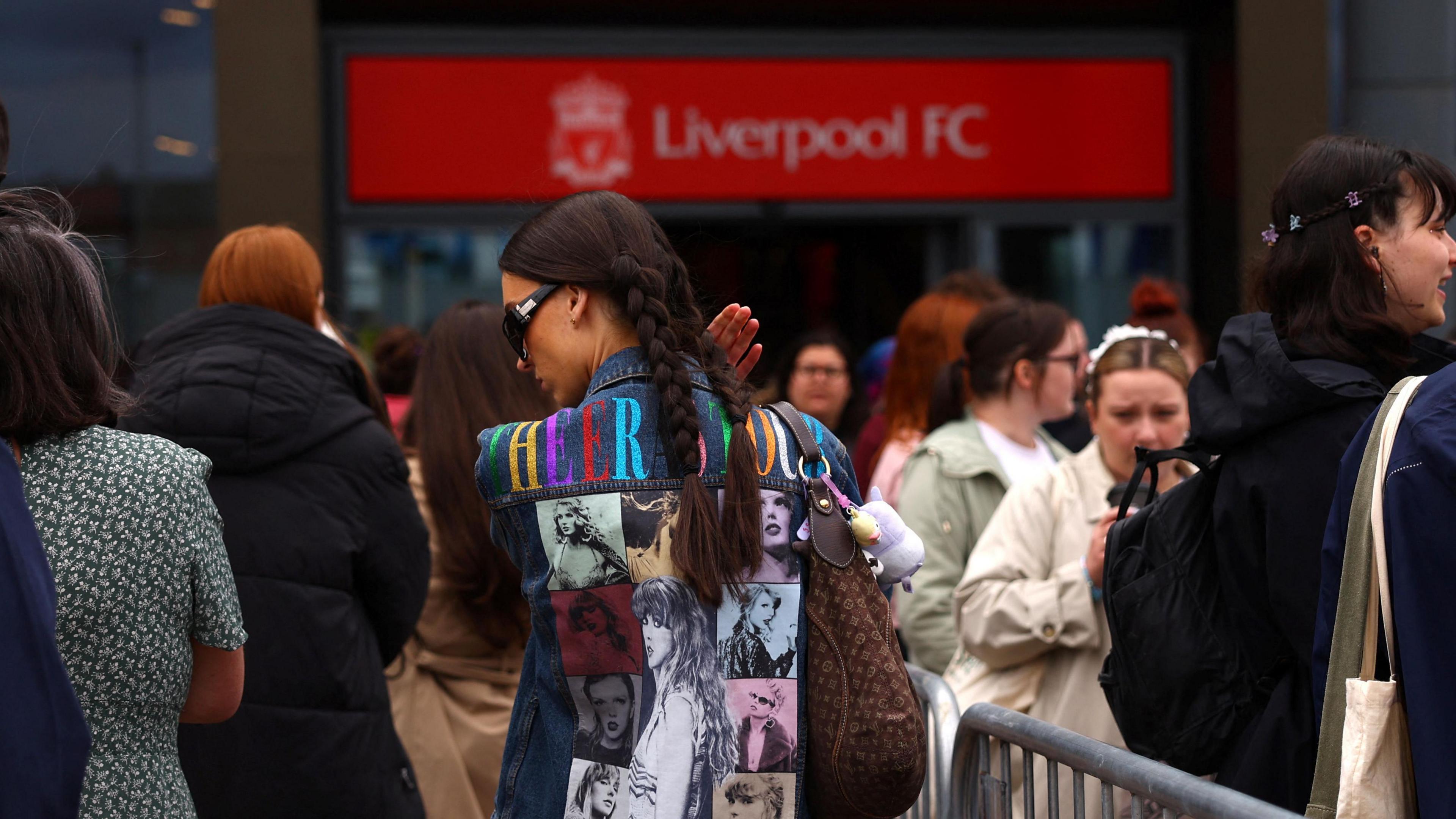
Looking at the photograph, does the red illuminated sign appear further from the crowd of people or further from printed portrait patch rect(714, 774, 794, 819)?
printed portrait patch rect(714, 774, 794, 819)

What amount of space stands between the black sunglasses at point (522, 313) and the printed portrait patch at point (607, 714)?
57 cm

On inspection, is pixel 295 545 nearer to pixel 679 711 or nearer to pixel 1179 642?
pixel 679 711

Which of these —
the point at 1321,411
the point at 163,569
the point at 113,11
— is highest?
the point at 113,11

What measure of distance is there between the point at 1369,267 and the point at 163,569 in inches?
83.5

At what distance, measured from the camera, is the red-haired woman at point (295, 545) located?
11.0 ft

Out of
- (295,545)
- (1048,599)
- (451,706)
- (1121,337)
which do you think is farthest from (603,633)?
(1121,337)

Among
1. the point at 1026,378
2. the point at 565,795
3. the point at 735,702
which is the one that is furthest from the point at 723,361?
the point at 1026,378

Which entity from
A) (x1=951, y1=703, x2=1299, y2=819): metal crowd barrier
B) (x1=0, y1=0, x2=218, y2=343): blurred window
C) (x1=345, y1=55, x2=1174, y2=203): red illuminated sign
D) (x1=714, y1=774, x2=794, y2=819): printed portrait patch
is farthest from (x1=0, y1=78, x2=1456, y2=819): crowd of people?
(x1=345, y1=55, x2=1174, y2=203): red illuminated sign

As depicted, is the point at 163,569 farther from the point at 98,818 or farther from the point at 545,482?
the point at 545,482

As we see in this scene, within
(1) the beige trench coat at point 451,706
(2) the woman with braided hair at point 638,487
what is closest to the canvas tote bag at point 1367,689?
(2) the woman with braided hair at point 638,487

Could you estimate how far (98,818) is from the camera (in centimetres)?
222

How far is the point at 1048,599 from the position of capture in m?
3.66

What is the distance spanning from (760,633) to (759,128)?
7.39m

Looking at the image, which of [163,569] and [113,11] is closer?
[163,569]
